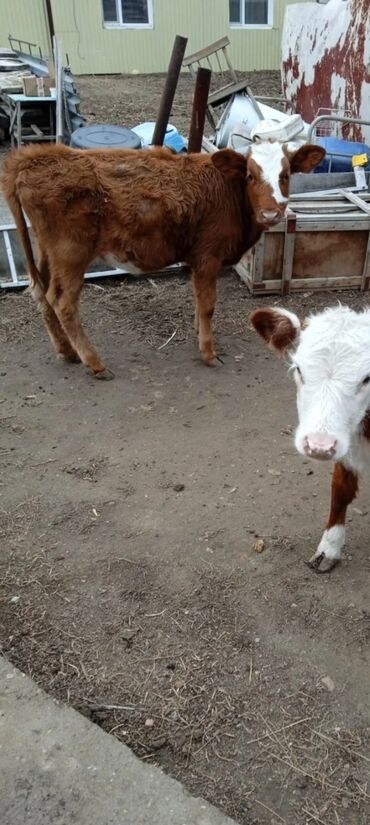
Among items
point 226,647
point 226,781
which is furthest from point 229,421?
point 226,781

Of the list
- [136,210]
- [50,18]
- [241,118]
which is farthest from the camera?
[50,18]

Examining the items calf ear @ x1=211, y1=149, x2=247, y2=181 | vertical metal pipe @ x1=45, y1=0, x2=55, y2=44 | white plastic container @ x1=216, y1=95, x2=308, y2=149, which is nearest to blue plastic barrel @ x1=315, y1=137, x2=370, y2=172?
white plastic container @ x1=216, y1=95, x2=308, y2=149

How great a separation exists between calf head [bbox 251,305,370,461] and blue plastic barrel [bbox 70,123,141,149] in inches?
218

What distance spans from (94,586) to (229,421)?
165 centimetres

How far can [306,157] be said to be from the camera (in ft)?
14.8

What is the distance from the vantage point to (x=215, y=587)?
110 inches

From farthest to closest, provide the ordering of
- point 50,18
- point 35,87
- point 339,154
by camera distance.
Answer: point 50,18
point 35,87
point 339,154

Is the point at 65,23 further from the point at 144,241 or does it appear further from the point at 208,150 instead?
the point at 144,241

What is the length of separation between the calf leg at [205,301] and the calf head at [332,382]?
2457 millimetres

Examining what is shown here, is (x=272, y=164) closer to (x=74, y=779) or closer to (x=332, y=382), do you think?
(x=332, y=382)

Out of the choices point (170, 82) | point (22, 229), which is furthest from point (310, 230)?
point (22, 229)

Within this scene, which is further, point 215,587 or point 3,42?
point 3,42

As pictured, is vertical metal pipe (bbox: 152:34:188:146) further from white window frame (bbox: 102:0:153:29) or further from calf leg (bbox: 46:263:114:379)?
white window frame (bbox: 102:0:153:29)

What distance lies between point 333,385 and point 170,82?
5.25 meters
